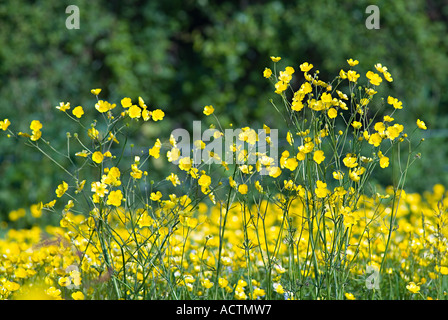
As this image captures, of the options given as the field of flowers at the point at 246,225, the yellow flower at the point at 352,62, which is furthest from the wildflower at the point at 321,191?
the yellow flower at the point at 352,62

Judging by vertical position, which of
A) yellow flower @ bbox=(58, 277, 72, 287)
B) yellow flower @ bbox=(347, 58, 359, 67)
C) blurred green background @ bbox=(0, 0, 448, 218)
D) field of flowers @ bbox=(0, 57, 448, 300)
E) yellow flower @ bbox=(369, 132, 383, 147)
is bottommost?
yellow flower @ bbox=(58, 277, 72, 287)

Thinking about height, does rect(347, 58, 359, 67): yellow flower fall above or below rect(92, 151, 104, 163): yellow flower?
above

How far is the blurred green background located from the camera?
17.8 ft

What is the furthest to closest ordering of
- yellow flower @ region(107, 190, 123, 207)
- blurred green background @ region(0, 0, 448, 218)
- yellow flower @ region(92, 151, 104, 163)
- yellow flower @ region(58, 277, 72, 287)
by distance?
blurred green background @ region(0, 0, 448, 218), yellow flower @ region(58, 277, 72, 287), yellow flower @ region(92, 151, 104, 163), yellow flower @ region(107, 190, 123, 207)

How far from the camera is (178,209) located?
2055 mm

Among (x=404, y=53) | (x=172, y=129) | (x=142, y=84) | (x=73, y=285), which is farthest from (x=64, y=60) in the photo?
(x=73, y=285)

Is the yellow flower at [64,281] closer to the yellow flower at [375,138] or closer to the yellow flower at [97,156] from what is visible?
the yellow flower at [97,156]

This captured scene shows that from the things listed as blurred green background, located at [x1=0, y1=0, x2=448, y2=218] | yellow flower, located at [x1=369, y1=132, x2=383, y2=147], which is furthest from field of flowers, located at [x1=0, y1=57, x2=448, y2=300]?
blurred green background, located at [x1=0, y1=0, x2=448, y2=218]

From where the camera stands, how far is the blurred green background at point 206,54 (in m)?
5.41

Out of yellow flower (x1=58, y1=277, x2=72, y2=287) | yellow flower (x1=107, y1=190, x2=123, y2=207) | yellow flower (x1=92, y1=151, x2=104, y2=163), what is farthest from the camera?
yellow flower (x1=58, y1=277, x2=72, y2=287)

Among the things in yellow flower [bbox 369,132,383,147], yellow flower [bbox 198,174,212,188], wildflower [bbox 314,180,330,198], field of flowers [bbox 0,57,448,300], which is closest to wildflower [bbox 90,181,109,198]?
field of flowers [bbox 0,57,448,300]

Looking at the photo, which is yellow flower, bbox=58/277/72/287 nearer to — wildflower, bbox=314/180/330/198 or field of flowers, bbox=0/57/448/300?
field of flowers, bbox=0/57/448/300

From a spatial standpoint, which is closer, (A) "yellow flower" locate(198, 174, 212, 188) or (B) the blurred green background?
(A) "yellow flower" locate(198, 174, 212, 188)

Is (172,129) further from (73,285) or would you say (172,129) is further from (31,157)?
(73,285)
